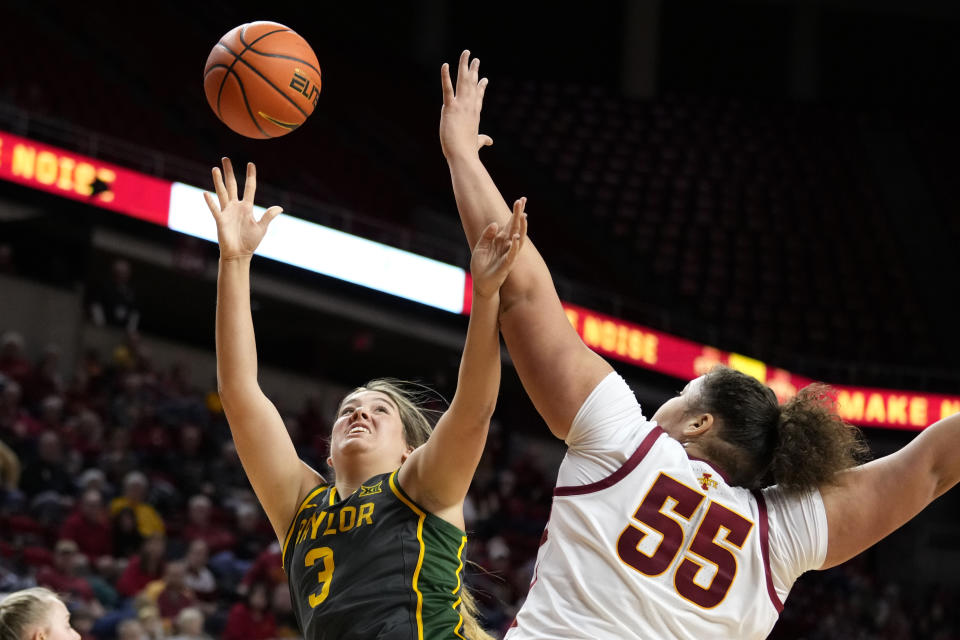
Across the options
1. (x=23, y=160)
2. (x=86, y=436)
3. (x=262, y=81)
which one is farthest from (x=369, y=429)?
(x=23, y=160)

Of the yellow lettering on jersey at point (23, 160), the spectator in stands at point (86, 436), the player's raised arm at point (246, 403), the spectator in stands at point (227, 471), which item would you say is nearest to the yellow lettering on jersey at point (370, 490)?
the player's raised arm at point (246, 403)

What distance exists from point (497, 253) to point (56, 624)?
1256 millimetres

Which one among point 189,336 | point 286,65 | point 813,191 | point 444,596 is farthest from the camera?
point 813,191

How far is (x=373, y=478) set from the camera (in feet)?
8.37

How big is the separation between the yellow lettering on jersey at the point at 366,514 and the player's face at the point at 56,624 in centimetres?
68

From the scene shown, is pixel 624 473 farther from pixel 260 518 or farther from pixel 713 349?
pixel 713 349

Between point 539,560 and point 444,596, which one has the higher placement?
point 539,560

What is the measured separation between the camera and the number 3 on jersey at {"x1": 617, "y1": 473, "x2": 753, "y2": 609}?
197cm

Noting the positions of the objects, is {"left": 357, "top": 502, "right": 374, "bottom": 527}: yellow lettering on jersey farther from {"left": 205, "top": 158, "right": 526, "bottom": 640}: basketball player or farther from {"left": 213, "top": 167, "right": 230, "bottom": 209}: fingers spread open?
{"left": 213, "top": 167, "right": 230, "bottom": 209}: fingers spread open

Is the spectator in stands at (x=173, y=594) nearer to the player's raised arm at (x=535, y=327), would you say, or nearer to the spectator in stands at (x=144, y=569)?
the spectator in stands at (x=144, y=569)

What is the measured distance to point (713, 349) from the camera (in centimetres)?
1427

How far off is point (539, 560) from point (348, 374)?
13.0 metres

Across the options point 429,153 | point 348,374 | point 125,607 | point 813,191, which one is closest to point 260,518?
point 125,607

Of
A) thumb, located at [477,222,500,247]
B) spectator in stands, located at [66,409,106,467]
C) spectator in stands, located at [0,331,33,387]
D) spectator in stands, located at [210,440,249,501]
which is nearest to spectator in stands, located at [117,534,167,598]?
spectator in stands, located at [66,409,106,467]
